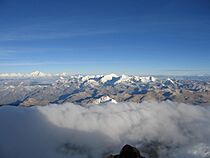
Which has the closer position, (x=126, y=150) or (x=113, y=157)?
(x=126, y=150)

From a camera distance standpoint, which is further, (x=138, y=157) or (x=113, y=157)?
(x=113, y=157)
